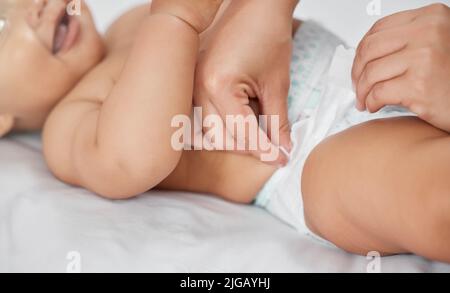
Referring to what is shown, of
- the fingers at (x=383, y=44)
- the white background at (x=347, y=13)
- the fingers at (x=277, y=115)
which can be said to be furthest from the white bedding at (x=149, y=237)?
the white background at (x=347, y=13)

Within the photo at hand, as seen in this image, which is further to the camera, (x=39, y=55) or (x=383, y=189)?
(x=39, y=55)

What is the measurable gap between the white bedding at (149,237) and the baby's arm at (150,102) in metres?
0.05

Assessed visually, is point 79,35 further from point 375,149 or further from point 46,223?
point 375,149

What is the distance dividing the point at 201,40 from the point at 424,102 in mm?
351

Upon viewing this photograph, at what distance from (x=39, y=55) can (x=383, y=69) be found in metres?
0.55

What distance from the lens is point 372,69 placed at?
0.65m

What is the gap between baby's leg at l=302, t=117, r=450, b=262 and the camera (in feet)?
1.81

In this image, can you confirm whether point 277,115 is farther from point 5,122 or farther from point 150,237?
point 5,122

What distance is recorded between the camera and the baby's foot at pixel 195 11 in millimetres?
732

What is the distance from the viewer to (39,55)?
0.92 m

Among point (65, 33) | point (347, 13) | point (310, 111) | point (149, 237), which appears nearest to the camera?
point (149, 237)

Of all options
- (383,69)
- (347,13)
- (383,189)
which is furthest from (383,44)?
(347,13)

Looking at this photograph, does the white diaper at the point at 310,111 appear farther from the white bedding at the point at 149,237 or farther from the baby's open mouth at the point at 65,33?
the baby's open mouth at the point at 65,33

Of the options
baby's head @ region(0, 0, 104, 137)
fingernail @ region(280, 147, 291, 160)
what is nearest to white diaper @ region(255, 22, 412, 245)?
fingernail @ region(280, 147, 291, 160)
